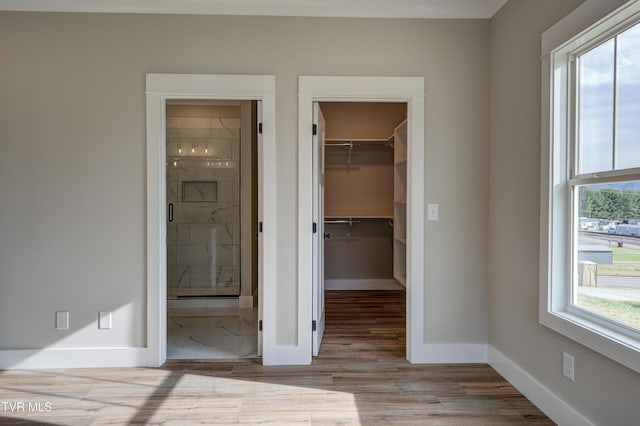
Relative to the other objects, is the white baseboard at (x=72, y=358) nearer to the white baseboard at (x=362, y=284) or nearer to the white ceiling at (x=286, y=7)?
the white ceiling at (x=286, y=7)

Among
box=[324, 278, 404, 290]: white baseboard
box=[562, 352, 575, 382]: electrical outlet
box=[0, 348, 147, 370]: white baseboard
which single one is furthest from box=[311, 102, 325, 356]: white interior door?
box=[324, 278, 404, 290]: white baseboard

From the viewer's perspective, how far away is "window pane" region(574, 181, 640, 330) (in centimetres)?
178

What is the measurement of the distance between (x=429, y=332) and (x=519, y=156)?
1.42 meters

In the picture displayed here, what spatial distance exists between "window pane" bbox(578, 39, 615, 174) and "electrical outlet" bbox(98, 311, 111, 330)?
10.5 ft

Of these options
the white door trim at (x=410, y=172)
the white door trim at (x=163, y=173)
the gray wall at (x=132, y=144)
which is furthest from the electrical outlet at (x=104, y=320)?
the white door trim at (x=410, y=172)

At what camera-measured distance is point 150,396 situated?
2479mm

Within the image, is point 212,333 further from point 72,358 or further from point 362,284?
point 362,284

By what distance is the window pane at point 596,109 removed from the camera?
1889 millimetres

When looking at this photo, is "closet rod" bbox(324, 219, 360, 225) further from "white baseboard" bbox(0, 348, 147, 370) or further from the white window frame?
the white window frame

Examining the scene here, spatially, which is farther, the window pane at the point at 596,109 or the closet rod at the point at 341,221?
the closet rod at the point at 341,221

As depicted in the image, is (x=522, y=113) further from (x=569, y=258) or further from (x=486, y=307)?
(x=486, y=307)

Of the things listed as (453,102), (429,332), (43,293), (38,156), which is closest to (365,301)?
(429,332)

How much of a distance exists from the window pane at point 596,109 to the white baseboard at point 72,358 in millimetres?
3109

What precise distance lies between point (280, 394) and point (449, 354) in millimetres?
1328
